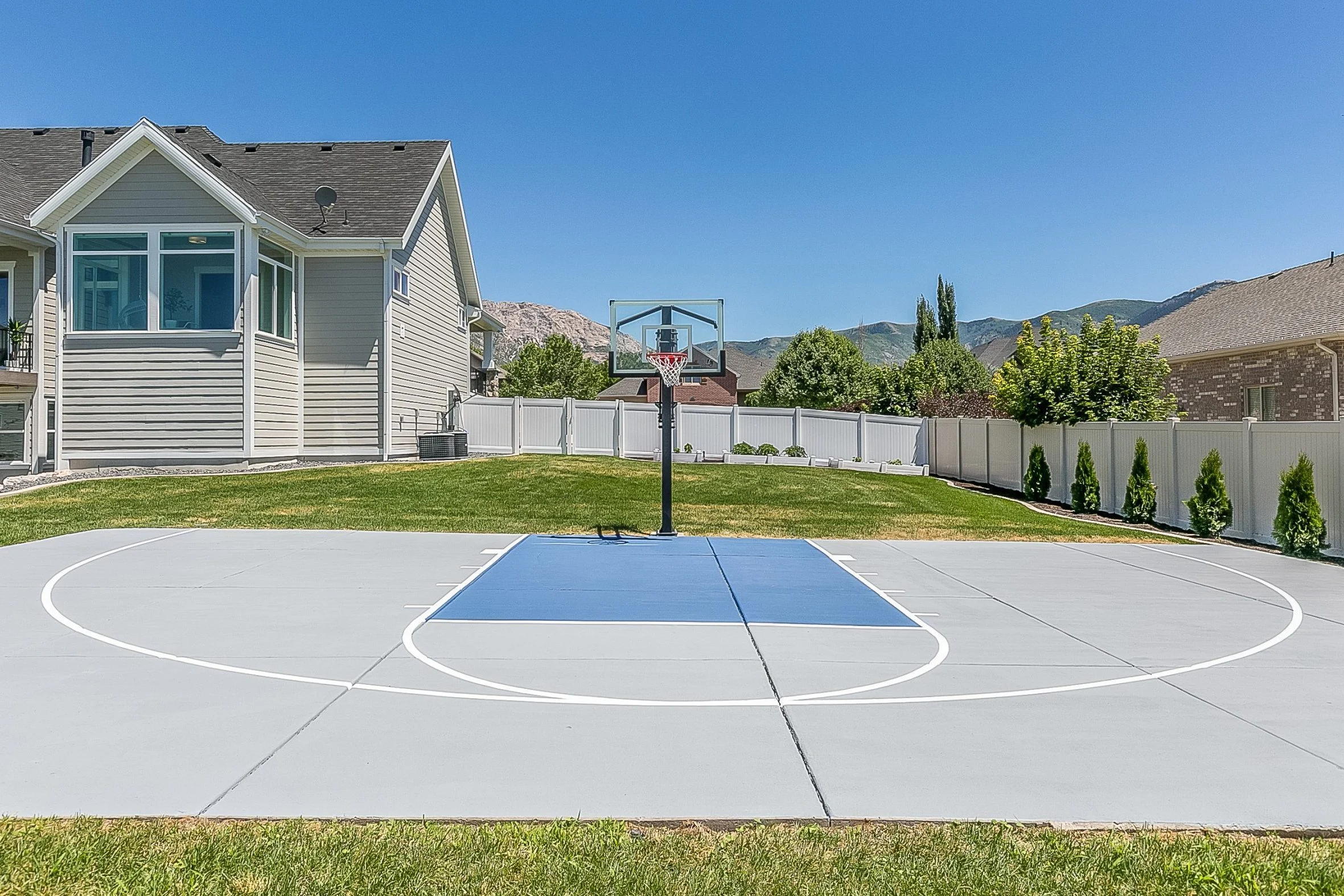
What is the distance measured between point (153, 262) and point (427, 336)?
708cm

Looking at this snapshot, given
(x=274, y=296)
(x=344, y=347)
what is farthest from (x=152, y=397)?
(x=344, y=347)

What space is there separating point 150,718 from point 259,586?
4.54m

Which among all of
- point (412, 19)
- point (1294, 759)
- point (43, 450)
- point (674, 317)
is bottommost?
point (1294, 759)

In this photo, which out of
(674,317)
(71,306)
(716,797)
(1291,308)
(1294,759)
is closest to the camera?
(716,797)

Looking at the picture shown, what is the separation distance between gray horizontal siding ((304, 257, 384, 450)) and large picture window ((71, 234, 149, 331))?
3.50 meters

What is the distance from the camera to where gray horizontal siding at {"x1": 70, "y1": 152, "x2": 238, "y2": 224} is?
19.0m

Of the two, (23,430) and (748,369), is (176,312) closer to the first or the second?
(23,430)

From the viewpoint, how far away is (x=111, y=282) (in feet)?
63.4

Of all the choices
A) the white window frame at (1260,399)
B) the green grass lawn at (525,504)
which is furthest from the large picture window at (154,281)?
the white window frame at (1260,399)

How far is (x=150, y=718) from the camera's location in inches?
200

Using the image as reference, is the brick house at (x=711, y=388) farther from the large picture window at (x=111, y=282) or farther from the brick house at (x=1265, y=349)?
the large picture window at (x=111, y=282)

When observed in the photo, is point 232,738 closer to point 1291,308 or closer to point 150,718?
point 150,718

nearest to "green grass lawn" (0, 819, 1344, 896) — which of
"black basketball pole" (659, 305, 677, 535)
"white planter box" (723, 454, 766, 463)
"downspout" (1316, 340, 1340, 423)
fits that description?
"black basketball pole" (659, 305, 677, 535)

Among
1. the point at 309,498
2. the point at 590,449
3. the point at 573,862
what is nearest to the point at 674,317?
the point at 309,498
